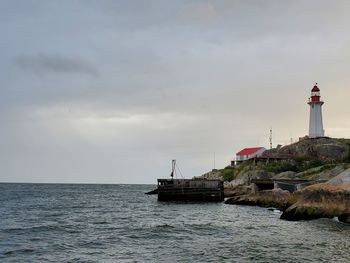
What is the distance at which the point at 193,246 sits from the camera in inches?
1044

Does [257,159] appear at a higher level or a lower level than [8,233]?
higher

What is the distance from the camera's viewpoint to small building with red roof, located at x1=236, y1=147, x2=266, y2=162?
10786 centimetres

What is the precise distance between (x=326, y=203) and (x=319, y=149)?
5540 centimetres

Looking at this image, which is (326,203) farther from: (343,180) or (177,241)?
(177,241)

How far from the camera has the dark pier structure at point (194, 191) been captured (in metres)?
68.4

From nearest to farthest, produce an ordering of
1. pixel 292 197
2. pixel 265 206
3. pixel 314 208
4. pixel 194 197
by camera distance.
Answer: pixel 314 208, pixel 292 197, pixel 265 206, pixel 194 197

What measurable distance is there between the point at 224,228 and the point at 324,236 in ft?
29.0

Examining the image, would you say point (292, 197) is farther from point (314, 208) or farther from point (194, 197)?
point (194, 197)

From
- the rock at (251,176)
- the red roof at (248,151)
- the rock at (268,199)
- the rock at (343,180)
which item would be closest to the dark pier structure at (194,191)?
the rock at (268,199)

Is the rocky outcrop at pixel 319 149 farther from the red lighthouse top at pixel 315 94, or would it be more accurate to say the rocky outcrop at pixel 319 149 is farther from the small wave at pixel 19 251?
the small wave at pixel 19 251

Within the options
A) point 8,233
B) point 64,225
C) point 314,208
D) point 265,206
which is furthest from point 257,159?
point 8,233

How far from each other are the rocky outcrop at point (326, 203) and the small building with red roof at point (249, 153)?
6591 centimetres

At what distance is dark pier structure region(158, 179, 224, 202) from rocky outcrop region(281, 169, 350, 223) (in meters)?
27.6

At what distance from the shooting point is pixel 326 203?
3819cm
